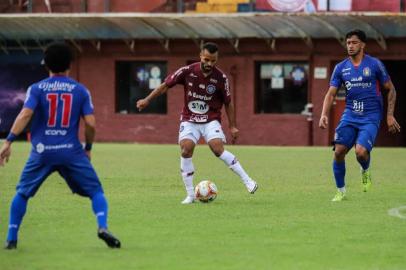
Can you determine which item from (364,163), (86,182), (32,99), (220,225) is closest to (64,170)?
(86,182)

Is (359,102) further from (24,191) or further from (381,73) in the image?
(24,191)

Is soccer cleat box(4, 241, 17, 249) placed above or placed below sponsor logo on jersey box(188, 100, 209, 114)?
below

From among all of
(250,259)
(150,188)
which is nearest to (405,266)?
(250,259)

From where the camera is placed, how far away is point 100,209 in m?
11.3

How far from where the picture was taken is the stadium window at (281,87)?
3972cm

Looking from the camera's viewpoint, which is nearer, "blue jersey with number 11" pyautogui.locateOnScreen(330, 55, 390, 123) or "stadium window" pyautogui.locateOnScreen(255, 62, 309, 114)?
"blue jersey with number 11" pyautogui.locateOnScreen(330, 55, 390, 123)

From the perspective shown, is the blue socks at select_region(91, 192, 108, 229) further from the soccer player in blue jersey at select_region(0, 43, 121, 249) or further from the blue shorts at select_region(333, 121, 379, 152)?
the blue shorts at select_region(333, 121, 379, 152)

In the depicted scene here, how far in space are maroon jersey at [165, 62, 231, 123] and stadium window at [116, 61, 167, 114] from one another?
24577mm

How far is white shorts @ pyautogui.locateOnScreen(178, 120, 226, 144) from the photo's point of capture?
650 inches

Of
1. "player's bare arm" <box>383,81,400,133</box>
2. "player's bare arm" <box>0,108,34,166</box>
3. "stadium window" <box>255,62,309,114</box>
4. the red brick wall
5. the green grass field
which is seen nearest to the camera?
the green grass field

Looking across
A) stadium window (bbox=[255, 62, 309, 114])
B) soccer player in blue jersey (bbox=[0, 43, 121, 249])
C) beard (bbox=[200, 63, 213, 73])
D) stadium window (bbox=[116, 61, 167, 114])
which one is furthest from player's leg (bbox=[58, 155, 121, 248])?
stadium window (bbox=[116, 61, 167, 114])

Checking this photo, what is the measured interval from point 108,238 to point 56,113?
127cm

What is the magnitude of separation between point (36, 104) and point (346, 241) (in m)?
3.35

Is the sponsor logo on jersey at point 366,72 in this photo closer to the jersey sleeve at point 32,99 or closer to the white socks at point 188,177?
the white socks at point 188,177
